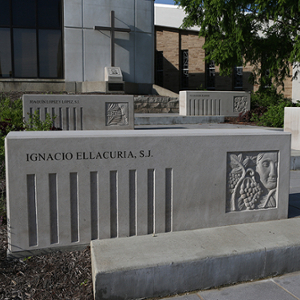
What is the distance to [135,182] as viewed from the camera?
304 centimetres

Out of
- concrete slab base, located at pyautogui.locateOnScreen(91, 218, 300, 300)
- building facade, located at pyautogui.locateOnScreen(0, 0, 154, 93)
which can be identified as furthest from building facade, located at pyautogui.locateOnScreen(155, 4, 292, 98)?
concrete slab base, located at pyautogui.locateOnScreen(91, 218, 300, 300)

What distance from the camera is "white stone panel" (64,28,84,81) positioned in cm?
1838

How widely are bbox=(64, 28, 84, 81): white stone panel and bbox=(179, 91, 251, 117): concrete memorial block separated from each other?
6.59m

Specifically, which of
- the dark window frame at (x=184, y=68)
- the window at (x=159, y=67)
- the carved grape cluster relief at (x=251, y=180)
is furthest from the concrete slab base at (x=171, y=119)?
the window at (x=159, y=67)

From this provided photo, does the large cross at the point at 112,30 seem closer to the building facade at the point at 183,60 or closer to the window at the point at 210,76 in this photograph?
the building facade at the point at 183,60

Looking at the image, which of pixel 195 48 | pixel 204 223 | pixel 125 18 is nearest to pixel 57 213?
pixel 204 223

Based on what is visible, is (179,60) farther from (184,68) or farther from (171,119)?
(171,119)

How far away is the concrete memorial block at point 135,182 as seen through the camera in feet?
9.13

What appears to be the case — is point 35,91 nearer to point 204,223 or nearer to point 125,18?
point 125,18

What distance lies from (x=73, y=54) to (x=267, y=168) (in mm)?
16880

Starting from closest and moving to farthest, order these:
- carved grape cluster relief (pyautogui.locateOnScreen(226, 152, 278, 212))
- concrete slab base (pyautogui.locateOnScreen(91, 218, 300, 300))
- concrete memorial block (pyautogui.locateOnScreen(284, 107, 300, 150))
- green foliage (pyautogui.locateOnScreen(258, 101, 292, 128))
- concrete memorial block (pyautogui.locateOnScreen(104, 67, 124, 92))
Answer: concrete slab base (pyautogui.locateOnScreen(91, 218, 300, 300)) < carved grape cluster relief (pyautogui.locateOnScreen(226, 152, 278, 212)) < concrete memorial block (pyautogui.locateOnScreen(284, 107, 300, 150)) < green foliage (pyautogui.locateOnScreen(258, 101, 292, 128)) < concrete memorial block (pyautogui.locateOnScreen(104, 67, 124, 92))

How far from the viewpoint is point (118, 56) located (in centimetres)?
1939

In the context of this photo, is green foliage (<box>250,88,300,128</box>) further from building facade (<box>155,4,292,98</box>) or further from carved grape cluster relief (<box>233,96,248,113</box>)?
building facade (<box>155,4,292,98</box>)

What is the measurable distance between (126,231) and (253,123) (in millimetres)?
12126
